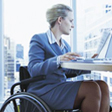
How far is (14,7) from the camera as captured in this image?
9.01 ft

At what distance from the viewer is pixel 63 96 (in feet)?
4.09

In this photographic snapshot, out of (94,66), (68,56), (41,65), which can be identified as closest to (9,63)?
(41,65)

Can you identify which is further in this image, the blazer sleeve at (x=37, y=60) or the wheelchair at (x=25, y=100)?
the blazer sleeve at (x=37, y=60)

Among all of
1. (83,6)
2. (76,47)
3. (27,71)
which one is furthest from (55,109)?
(83,6)

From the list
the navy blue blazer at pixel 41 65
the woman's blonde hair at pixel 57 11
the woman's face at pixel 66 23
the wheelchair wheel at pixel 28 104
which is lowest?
the wheelchair wheel at pixel 28 104

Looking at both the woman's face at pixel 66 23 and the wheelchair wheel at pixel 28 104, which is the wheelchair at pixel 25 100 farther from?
the woman's face at pixel 66 23

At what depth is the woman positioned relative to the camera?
121cm

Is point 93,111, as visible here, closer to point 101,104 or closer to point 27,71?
point 101,104

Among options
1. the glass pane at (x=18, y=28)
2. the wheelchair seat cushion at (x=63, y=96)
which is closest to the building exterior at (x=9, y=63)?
the glass pane at (x=18, y=28)

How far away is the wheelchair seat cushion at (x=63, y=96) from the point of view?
1234 millimetres

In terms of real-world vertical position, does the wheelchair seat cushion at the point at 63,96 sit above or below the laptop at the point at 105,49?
below

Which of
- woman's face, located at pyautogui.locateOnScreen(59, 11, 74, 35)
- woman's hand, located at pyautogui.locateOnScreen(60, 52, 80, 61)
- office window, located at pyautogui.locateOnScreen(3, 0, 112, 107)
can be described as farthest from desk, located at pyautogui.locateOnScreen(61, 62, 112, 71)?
office window, located at pyautogui.locateOnScreen(3, 0, 112, 107)

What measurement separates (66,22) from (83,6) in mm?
1320

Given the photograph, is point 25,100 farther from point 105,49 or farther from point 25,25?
point 25,25
